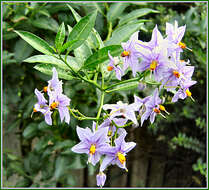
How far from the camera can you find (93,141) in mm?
434

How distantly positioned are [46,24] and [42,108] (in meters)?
0.43

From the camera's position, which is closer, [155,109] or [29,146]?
[155,109]

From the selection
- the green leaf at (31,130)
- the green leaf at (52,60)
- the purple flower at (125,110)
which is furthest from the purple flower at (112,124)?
the green leaf at (31,130)

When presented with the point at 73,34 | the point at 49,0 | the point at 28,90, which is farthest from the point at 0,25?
the point at 73,34

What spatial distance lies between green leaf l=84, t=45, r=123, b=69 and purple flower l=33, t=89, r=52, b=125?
10cm

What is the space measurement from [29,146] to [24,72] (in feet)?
1.49

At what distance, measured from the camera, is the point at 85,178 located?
1577mm

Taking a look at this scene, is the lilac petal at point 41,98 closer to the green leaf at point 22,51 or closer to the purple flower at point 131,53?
the purple flower at point 131,53

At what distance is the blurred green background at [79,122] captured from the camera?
0.84 m

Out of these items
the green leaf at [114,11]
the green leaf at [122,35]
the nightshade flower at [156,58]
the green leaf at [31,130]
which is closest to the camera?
the nightshade flower at [156,58]

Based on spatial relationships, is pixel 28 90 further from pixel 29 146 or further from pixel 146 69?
pixel 146 69

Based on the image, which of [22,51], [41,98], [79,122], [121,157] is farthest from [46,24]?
[121,157]

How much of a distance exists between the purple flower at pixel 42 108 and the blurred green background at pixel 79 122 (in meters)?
0.07

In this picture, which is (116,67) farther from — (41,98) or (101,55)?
(41,98)
